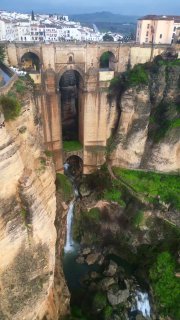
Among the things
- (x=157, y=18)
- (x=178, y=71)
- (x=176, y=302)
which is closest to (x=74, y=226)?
(x=176, y=302)

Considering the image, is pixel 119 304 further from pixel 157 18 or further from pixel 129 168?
pixel 157 18

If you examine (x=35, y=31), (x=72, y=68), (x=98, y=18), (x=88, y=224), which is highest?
(x=98, y=18)

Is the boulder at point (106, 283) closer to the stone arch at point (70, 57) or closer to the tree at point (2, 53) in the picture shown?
the stone arch at point (70, 57)

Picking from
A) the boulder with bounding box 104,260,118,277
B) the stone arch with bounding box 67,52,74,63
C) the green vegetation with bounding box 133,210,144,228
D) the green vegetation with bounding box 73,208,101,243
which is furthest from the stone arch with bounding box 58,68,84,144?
the boulder with bounding box 104,260,118,277

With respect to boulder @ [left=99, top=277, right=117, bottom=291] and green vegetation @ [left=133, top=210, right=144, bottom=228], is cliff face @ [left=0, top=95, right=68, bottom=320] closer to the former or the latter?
boulder @ [left=99, top=277, right=117, bottom=291]

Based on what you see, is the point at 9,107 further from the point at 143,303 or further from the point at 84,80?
the point at 143,303

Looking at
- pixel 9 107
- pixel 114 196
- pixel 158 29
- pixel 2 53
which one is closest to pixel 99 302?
pixel 114 196
